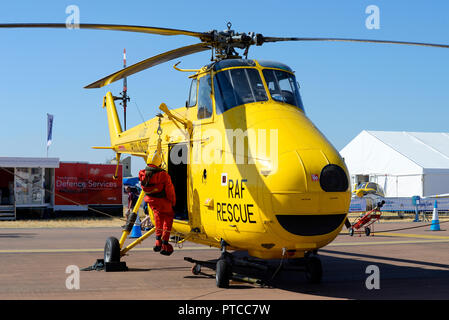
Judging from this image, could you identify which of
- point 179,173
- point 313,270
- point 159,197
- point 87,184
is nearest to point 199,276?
point 159,197

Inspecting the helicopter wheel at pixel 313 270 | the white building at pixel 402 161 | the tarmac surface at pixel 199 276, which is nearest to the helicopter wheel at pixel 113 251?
the tarmac surface at pixel 199 276

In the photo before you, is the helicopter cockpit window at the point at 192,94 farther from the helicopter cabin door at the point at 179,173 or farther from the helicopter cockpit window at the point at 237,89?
the helicopter cockpit window at the point at 237,89

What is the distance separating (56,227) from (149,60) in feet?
50.7

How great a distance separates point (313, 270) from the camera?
8.93 m

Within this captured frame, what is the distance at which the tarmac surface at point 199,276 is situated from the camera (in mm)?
7965

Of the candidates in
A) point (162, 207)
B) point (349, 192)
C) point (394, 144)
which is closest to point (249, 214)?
point (349, 192)

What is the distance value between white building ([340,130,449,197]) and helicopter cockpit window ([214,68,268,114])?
25388 mm

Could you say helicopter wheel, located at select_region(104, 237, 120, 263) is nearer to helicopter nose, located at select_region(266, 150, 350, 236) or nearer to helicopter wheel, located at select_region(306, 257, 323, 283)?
helicopter wheel, located at select_region(306, 257, 323, 283)

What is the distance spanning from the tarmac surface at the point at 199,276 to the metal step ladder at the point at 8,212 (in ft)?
36.6

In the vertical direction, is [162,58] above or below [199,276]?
above

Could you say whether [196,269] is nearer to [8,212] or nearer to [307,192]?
[307,192]

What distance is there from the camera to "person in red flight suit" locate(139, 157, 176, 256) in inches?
355

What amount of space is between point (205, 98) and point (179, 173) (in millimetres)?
2060
